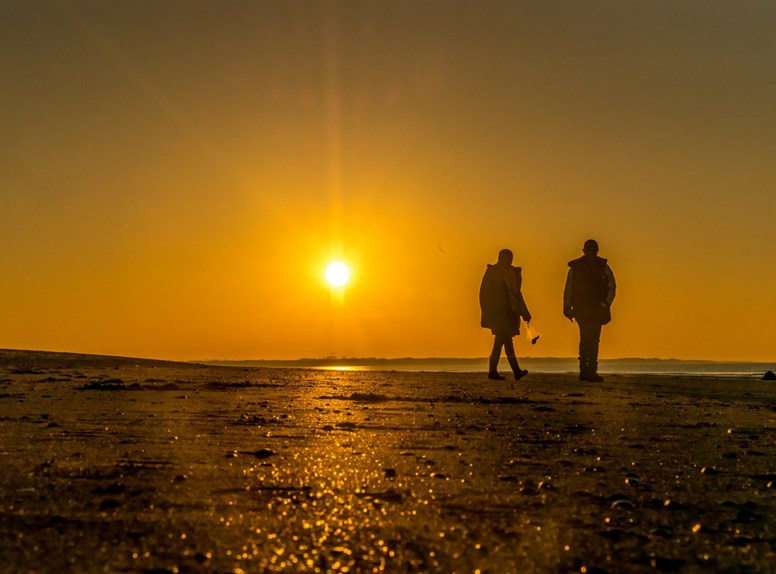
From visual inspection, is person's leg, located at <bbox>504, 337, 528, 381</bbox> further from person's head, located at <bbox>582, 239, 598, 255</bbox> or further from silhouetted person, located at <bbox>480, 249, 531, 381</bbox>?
person's head, located at <bbox>582, 239, 598, 255</bbox>

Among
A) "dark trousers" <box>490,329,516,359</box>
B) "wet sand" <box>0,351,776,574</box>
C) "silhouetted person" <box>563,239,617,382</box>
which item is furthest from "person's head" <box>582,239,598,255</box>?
"wet sand" <box>0,351,776,574</box>

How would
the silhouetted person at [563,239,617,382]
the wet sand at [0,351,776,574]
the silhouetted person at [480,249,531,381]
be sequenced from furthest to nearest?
the silhouetted person at [480,249,531,381]
the silhouetted person at [563,239,617,382]
the wet sand at [0,351,776,574]

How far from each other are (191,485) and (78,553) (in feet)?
4.76

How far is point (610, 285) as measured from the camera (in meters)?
18.1

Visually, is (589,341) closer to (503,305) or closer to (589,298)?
(589,298)

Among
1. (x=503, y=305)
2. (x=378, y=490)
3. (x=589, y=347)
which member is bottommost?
(x=378, y=490)

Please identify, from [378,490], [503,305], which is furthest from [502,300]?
[378,490]

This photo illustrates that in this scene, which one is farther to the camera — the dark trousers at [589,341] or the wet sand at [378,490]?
the dark trousers at [589,341]

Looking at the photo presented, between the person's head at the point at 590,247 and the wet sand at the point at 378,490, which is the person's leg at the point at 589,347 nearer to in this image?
the person's head at the point at 590,247

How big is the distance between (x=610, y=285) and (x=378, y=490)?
14171 mm

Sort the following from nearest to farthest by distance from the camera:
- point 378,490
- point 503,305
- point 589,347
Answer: point 378,490
point 589,347
point 503,305

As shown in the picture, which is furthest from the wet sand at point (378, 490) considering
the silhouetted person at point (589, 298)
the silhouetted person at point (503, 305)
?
the silhouetted person at point (503, 305)

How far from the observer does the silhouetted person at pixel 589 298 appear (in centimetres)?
1797

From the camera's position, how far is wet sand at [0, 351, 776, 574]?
10.9 feet
